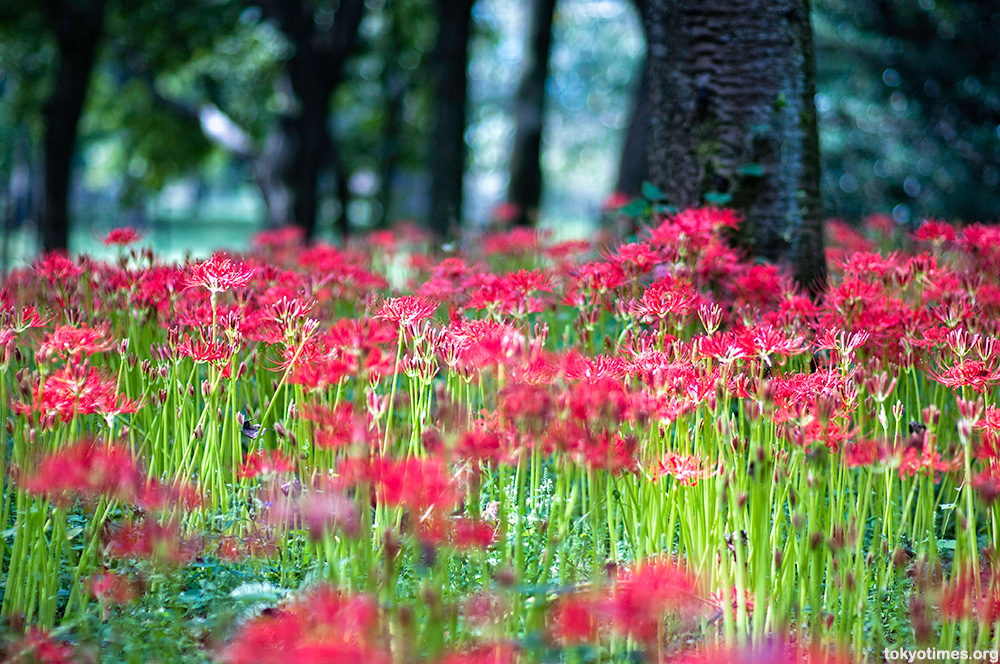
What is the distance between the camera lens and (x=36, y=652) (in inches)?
68.9

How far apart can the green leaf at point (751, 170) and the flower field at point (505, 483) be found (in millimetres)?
777

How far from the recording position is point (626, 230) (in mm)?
6242

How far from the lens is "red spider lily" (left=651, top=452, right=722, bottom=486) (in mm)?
2043

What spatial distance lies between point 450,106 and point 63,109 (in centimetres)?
426

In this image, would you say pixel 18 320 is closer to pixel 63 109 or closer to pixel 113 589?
pixel 113 589

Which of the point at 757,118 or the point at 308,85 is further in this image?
the point at 308,85

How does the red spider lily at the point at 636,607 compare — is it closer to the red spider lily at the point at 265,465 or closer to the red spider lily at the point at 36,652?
the red spider lily at the point at 265,465

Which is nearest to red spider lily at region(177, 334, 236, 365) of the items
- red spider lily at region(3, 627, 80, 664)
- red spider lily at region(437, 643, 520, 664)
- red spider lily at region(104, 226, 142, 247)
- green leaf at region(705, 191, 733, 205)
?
red spider lily at region(3, 627, 80, 664)

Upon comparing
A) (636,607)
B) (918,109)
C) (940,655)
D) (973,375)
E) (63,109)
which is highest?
(918,109)

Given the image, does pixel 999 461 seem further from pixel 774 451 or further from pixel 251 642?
pixel 251 642

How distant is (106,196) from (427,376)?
202 feet

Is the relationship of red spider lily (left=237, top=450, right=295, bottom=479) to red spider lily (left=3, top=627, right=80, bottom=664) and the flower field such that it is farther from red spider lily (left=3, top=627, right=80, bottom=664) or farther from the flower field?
red spider lily (left=3, top=627, right=80, bottom=664)

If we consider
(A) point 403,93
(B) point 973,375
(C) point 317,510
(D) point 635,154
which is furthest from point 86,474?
(A) point 403,93

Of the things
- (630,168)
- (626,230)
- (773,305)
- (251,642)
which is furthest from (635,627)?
(630,168)
